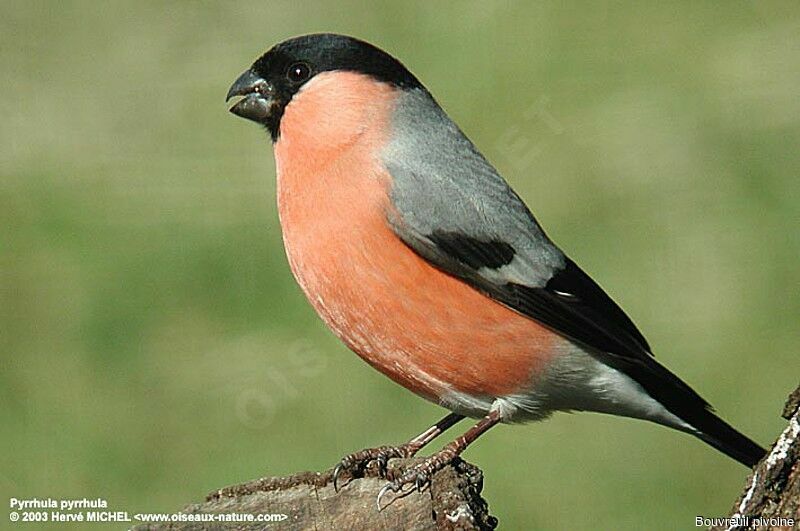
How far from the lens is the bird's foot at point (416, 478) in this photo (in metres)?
3.83

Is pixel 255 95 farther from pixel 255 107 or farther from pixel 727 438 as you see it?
pixel 727 438

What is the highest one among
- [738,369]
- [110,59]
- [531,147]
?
[110,59]

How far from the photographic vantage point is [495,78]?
898 cm

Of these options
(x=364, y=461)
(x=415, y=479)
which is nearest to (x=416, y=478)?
(x=415, y=479)

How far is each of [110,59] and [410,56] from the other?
2201 millimetres

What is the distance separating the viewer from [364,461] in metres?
4.37

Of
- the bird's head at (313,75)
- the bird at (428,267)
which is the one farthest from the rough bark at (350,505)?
the bird's head at (313,75)

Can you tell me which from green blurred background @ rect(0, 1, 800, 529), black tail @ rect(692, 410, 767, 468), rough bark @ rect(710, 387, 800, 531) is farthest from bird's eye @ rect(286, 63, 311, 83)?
rough bark @ rect(710, 387, 800, 531)

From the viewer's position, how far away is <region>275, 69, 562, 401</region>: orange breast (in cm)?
462

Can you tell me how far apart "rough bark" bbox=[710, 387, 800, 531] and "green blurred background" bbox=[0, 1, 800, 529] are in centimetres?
306

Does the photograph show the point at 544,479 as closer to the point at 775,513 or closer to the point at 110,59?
the point at 775,513

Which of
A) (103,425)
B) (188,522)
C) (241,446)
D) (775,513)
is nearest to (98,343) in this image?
(103,425)

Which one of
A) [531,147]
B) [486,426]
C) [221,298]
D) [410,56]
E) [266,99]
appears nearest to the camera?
[486,426]

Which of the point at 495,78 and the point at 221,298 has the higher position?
the point at 495,78
